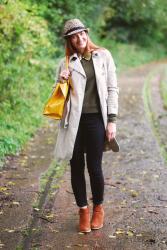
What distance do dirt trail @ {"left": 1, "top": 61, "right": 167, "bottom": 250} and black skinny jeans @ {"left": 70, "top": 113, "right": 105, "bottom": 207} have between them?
0.43 metres

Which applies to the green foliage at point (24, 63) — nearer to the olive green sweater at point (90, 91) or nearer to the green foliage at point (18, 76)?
the green foliage at point (18, 76)

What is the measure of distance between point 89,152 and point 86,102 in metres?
0.52

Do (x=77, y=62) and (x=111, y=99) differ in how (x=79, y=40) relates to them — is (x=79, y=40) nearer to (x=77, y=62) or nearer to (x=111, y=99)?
(x=77, y=62)

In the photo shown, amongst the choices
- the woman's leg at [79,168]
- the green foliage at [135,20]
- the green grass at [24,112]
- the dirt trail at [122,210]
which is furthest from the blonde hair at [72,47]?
the green foliage at [135,20]

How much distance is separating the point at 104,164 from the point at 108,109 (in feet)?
10.8

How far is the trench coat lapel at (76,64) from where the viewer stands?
527 centimetres

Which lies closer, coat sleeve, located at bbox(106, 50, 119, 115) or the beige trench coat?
the beige trench coat

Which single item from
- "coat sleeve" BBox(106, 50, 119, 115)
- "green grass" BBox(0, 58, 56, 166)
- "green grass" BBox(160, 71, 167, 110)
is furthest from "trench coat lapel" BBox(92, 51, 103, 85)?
"green grass" BBox(160, 71, 167, 110)

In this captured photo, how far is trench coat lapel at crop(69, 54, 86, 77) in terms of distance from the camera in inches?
208

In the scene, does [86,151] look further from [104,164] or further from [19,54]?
[19,54]

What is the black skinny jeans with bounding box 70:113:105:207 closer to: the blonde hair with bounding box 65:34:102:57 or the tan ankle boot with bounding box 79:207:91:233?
the tan ankle boot with bounding box 79:207:91:233

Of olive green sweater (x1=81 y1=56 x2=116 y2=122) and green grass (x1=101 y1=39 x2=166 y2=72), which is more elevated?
green grass (x1=101 y1=39 x2=166 y2=72)

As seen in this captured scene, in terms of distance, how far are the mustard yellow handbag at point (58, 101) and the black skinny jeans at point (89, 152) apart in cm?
24

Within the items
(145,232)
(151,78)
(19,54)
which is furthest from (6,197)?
(151,78)
